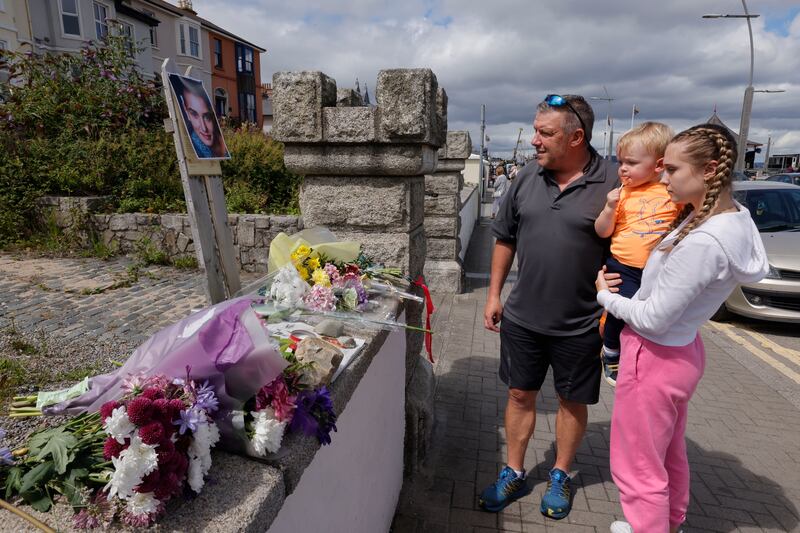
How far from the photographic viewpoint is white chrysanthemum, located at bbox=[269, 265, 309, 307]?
2059 mm

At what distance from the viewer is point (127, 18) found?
24.7 meters

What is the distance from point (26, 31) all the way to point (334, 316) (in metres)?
25.7

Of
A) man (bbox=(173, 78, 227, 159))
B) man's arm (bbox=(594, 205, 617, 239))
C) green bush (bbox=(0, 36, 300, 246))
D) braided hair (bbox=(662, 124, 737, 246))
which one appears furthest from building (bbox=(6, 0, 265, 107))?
braided hair (bbox=(662, 124, 737, 246))

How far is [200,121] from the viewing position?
216 cm

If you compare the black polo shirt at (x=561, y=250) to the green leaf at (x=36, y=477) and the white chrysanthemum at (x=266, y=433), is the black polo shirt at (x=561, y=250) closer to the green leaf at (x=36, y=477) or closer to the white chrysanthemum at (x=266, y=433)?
the white chrysanthemum at (x=266, y=433)

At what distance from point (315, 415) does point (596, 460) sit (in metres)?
2.63

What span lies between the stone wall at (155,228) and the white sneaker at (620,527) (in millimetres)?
5881

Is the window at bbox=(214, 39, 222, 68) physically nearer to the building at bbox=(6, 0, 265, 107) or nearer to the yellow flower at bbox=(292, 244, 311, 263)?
the building at bbox=(6, 0, 265, 107)

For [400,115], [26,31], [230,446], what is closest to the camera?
[230,446]

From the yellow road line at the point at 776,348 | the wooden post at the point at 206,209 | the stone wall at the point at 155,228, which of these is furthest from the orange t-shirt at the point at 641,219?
the stone wall at the point at 155,228

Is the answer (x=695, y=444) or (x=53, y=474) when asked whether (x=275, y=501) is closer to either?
(x=53, y=474)

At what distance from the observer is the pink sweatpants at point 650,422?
2.07 metres

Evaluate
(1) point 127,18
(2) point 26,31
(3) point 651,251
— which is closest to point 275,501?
(3) point 651,251

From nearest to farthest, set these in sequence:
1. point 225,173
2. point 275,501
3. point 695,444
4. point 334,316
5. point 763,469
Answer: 1. point 275,501
2. point 334,316
3. point 763,469
4. point 695,444
5. point 225,173
